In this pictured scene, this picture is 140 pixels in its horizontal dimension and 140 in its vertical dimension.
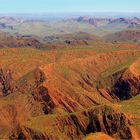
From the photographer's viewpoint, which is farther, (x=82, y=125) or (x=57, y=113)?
(x=57, y=113)

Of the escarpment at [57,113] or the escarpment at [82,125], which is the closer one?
the escarpment at [82,125]

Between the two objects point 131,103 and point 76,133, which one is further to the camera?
point 131,103

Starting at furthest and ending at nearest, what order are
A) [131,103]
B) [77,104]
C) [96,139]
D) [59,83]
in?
[59,83] → [77,104] → [131,103] → [96,139]

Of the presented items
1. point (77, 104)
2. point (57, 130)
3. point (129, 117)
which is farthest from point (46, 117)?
point (77, 104)

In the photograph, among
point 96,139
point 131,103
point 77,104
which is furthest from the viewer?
point 77,104

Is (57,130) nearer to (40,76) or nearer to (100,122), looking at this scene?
(100,122)

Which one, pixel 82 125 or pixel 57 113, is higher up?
pixel 82 125

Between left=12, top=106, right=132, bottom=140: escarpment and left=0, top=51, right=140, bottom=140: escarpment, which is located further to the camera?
left=0, top=51, right=140, bottom=140: escarpment

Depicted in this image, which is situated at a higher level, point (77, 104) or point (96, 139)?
point (96, 139)

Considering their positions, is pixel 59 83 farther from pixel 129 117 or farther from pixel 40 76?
pixel 129 117
